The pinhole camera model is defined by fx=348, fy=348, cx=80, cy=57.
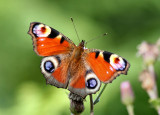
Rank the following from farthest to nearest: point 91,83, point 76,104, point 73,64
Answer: point 73,64, point 91,83, point 76,104

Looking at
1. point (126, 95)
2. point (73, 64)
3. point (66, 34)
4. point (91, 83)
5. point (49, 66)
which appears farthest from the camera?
point (66, 34)

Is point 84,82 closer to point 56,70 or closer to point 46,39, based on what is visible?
point 56,70

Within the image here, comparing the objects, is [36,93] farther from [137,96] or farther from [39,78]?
[137,96]

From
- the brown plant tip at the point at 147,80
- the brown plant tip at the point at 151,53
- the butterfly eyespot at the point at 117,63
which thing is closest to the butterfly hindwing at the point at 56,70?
the butterfly eyespot at the point at 117,63

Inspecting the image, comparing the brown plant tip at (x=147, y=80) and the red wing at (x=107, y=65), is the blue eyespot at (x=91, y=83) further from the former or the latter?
the brown plant tip at (x=147, y=80)

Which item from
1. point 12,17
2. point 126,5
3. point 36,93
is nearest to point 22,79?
point 36,93

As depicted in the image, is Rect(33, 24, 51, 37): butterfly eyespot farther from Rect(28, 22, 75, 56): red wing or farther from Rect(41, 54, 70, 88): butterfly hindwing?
Rect(41, 54, 70, 88): butterfly hindwing

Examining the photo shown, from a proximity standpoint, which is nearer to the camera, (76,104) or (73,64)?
(76,104)

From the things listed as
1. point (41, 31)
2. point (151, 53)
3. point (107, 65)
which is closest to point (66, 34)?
point (41, 31)

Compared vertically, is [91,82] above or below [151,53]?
below
